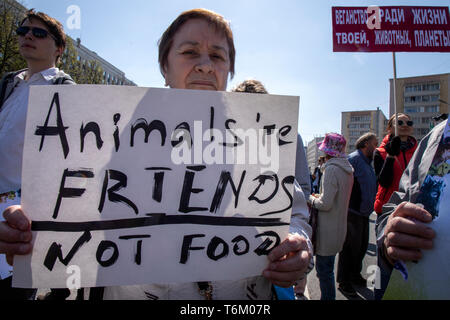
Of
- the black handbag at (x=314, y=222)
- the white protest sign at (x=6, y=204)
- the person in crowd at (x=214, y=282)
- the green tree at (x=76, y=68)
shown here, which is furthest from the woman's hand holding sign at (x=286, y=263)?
the green tree at (x=76, y=68)

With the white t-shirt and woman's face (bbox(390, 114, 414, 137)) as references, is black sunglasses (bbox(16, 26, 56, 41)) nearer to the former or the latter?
the white t-shirt

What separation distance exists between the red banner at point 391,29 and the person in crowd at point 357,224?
57.6 inches

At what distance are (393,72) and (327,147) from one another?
1.45 m

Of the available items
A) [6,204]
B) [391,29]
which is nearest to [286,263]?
[6,204]

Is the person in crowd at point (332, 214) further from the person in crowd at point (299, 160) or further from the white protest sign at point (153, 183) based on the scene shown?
the white protest sign at point (153, 183)

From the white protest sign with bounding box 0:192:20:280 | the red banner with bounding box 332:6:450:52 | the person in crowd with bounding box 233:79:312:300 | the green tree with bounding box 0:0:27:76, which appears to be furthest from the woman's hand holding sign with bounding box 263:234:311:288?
the green tree with bounding box 0:0:27:76

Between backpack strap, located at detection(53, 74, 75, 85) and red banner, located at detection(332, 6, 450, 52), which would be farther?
red banner, located at detection(332, 6, 450, 52)

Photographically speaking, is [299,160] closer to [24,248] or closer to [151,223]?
[151,223]

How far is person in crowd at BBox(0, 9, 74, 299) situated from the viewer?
120cm

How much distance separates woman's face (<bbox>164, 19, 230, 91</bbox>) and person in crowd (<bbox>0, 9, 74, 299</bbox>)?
751mm

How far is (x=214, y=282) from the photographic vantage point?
2.53 ft

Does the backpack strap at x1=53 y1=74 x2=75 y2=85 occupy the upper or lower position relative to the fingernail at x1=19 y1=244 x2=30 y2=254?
upper

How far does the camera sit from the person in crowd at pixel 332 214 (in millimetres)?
2471

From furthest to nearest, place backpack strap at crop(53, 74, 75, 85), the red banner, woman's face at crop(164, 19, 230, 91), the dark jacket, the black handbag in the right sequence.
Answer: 1. the dark jacket
2. the red banner
3. the black handbag
4. backpack strap at crop(53, 74, 75, 85)
5. woman's face at crop(164, 19, 230, 91)
